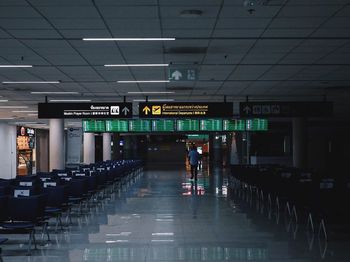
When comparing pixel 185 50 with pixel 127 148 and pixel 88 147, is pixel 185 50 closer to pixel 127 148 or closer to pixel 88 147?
pixel 88 147

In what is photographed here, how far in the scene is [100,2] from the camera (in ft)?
18.2

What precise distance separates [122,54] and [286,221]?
5.06 m

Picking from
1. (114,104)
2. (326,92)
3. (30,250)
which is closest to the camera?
(30,250)

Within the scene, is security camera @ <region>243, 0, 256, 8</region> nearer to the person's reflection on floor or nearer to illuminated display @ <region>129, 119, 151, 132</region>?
the person's reflection on floor

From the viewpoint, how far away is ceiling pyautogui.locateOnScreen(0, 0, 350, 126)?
230 inches

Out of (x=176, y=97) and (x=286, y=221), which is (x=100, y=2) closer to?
(x=286, y=221)

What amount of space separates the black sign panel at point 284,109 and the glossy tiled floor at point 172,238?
250cm

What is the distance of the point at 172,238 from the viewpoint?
8.74 metres

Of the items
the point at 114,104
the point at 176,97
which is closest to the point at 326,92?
the point at 176,97

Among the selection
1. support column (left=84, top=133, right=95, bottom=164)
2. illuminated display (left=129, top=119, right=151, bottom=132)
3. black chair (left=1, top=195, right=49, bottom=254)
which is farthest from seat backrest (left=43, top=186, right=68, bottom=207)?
support column (left=84, top=133, right=95, bottom=164)

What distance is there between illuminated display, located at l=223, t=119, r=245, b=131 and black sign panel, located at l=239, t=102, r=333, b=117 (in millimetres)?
6322

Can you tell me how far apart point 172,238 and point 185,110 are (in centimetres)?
486

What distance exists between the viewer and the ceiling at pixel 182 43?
583 cm

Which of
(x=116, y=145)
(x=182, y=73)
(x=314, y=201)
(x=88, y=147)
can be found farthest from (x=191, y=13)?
(x=116, y=145)
